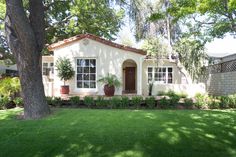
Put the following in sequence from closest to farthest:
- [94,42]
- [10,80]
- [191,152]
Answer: [191,152]
[10,80]
[94,42]

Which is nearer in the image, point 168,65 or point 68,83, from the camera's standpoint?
point 68,83

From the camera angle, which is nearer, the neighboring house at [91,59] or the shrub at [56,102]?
the shrub at [56,102]

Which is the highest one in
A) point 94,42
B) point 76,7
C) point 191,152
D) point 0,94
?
point 76,7

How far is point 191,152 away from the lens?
221 inches

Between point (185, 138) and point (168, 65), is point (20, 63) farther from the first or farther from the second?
point (168, 65)

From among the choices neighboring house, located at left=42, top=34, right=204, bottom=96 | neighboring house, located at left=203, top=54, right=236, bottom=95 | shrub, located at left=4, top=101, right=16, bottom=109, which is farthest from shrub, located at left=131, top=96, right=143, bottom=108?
neighboring house, located at left=203, top=54, right=236, bottom=95

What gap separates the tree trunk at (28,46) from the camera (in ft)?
29.4

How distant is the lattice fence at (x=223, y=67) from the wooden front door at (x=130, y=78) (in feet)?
19.8

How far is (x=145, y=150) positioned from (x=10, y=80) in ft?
39.3

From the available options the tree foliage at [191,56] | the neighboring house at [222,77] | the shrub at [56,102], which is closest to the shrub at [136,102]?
the shrub at [56,102]

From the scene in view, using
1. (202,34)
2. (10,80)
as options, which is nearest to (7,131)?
(10,80)

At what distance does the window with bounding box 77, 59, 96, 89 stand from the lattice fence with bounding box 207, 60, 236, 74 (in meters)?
8.60

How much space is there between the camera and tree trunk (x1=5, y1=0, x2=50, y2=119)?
8953mm

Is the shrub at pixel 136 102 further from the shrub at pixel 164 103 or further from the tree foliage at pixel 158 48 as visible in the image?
the tree foliage at pixel 158 48
